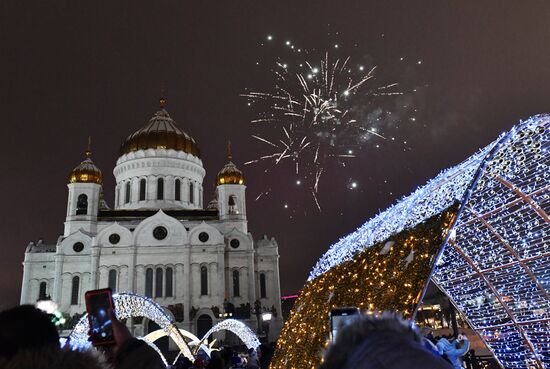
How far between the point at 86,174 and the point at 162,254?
11.8 m

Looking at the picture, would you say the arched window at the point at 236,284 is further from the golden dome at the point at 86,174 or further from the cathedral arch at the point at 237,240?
the golden dome at the point at 86,174

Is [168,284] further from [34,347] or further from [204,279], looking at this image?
[34,347]

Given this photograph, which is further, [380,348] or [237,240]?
[237,240]

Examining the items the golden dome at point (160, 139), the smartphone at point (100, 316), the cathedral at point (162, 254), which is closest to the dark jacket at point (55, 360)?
the smartphone at point (100, 316)

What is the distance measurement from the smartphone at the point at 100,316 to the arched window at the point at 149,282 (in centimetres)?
4042

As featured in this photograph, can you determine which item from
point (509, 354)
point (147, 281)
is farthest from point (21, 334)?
point (147, 281)

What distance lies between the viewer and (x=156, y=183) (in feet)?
162

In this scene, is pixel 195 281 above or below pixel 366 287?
above

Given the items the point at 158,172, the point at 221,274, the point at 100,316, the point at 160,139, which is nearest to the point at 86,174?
the point at 158,172

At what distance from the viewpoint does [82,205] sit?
45469 mm

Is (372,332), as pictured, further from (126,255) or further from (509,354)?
(126,255)

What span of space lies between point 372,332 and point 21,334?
1.46 metres

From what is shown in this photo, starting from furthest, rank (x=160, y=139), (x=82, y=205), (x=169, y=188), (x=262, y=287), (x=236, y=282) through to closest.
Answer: (x=160, y=139), (x=169, y=188), (x=82, y=205), (x=262, y=287), (x=236, y=282)

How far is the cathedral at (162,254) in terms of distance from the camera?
40812mm
